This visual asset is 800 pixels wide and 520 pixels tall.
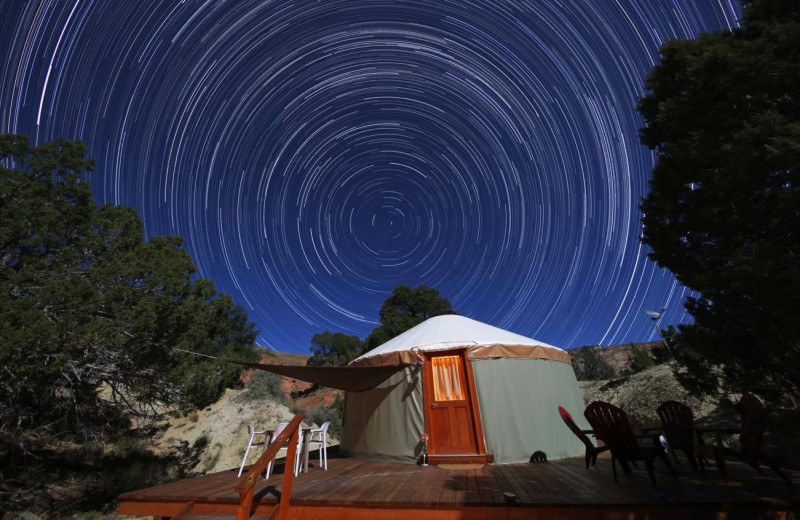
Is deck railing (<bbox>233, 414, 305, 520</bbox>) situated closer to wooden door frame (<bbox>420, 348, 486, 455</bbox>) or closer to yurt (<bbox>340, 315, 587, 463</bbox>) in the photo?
yurt (<bbox>340, 315, 587, 463</bbox>)

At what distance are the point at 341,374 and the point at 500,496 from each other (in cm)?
295

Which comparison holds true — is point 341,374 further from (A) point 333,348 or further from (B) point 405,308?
(A) point 333,348

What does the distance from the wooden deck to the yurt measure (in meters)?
0.84

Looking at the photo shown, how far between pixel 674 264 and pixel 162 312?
30.4ft

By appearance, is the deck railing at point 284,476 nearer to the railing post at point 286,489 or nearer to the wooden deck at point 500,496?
the railing post at point 286,489

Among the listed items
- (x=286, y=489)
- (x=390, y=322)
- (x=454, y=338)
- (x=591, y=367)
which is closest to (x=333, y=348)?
(x=390, y=322)

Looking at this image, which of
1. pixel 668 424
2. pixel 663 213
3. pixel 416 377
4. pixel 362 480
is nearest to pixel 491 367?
pixel 416 377

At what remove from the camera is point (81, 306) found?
558cm

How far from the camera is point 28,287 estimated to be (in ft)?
18.9

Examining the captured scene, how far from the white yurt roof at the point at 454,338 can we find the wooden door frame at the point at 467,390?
0.41 ft

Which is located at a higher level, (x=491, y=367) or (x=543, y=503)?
(x=491, y=367)

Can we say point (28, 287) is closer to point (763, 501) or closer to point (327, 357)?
point (763, 501)

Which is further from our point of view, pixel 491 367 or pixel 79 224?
pixel 79 224

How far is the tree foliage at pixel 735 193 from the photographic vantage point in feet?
10.2
